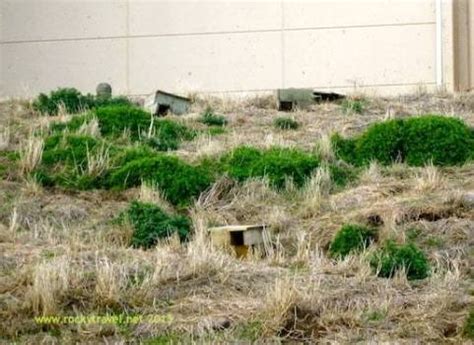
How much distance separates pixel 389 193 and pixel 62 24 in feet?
31.5

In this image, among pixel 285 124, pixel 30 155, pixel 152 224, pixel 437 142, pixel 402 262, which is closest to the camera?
pixel 402 262

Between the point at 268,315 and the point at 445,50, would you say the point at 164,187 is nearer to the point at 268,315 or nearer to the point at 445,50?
the point at 268,315

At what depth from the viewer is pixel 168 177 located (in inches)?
467

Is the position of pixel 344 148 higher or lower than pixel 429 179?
higher

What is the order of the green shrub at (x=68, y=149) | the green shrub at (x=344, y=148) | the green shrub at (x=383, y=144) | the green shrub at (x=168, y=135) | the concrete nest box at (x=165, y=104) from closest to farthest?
the green shrub at (x=68, y=149) < the green shrub at (x=383, y=144) < the green shrub at (x=344, y=148) < the green shrub at (x=168, y=135) < the concrete nest box at (x=165, y=104)

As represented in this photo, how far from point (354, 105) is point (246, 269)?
22.2 feet

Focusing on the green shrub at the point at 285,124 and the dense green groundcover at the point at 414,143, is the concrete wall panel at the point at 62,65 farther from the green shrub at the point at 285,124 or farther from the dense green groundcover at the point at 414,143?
→ the dense green groundcover at the point at 414,143

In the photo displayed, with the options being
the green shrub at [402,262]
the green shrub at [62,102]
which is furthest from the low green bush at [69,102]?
the green shrub at [402,262]

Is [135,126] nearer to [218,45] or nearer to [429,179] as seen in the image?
[429,179]

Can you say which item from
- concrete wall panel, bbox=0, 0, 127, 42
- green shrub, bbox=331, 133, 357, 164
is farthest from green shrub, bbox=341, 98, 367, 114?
concrete wall panel, bbox=0, 0, 127, 42

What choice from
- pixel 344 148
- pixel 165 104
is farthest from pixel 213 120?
pixel 344 148

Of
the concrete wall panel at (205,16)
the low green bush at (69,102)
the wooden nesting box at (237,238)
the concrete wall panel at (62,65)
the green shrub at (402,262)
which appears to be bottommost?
the green shrub at (402,262)

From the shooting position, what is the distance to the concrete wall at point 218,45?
18625mm

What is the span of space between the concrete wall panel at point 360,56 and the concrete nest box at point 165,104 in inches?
135
